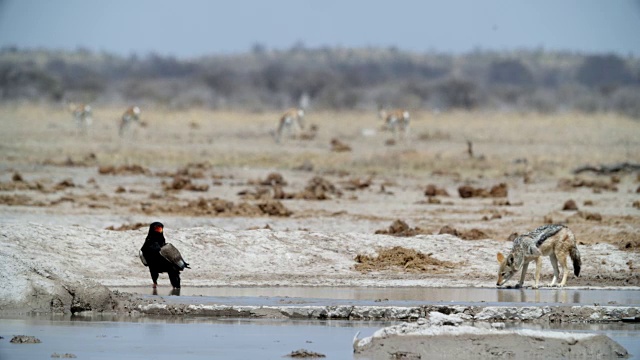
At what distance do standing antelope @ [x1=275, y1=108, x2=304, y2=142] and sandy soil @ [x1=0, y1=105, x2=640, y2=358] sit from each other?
63 cm

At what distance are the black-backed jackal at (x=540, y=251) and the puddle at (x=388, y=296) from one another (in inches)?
14.9

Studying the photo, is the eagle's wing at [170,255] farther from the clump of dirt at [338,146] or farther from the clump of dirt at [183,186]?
the clump of dirt at [338,146]

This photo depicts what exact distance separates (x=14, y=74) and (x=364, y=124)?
2978cm

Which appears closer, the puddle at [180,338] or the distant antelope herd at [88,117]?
the puddle at [180,338]

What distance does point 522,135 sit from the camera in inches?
1832

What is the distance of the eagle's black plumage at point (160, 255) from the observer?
52.0 feet

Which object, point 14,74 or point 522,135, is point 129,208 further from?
point 14,74

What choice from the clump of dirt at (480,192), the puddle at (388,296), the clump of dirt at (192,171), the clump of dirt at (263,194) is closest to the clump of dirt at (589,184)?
the clump of dirt at (480,192)

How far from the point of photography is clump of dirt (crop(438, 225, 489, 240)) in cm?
2083

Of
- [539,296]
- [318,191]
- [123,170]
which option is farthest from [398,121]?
[539,296]

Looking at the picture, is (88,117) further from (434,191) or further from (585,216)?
(585,216)

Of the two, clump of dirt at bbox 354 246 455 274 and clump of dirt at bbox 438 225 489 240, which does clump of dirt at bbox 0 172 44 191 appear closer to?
clump of dirt at bbox 438 225 489 240

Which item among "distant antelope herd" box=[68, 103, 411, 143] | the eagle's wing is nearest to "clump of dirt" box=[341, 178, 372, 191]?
the eagle's wing

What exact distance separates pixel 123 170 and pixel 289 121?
1483 cm
